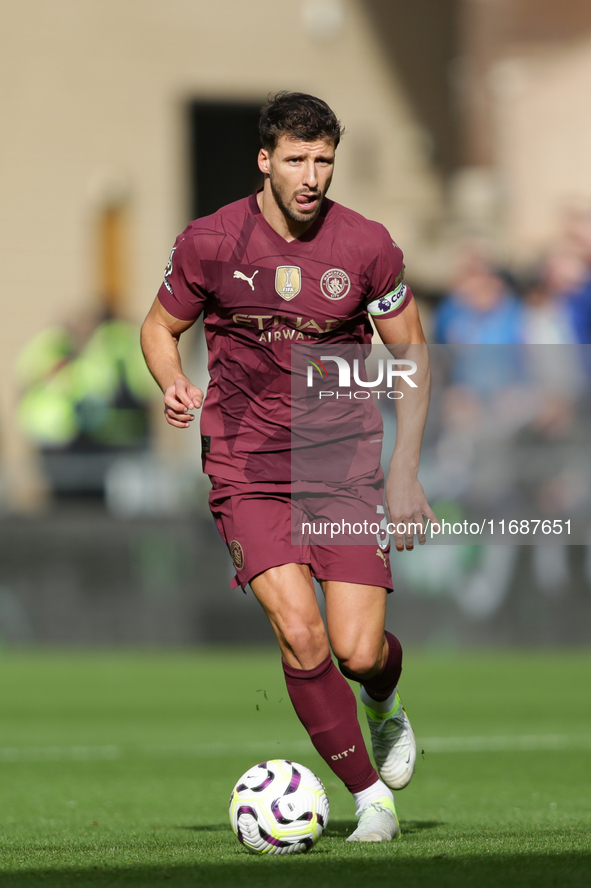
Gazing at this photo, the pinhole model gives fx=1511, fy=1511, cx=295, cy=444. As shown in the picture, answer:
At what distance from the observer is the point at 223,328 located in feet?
17.4

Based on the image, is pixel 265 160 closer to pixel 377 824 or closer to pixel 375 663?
pixel 375 663

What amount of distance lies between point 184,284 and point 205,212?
1955 cm

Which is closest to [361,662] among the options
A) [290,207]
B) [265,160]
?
[290,207]

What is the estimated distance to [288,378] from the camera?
5.23 metres

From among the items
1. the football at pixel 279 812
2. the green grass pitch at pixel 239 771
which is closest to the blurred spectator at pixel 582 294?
the green grass pitch at pixel 239 771

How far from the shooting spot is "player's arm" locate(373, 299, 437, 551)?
16.9 feet

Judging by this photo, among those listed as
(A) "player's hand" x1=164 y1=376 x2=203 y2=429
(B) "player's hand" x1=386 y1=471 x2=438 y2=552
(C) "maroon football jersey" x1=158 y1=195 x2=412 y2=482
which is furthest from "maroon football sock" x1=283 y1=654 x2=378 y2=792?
(A) "player's hand" x1=164 y1=376 x2=203 y2=429

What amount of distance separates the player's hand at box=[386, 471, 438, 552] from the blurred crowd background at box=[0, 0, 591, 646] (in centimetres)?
649

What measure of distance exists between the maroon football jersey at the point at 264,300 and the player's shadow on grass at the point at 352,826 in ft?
4.20

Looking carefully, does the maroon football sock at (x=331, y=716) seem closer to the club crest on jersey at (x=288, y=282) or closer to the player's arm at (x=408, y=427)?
the player's arm at (x=408, y=427)

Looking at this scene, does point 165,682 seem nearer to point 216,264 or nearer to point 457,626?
point 457,626

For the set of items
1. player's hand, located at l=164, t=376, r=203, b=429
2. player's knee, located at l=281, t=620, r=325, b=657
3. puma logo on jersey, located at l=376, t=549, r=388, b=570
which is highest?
player's hand, located at l=164, t=376, r=203, b=429

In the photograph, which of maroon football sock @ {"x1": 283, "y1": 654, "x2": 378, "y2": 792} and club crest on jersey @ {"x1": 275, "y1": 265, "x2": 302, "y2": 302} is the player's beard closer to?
club crest on jersey @ {"x1": 275, "y1": 265, "x2": 302, "y2": 302}

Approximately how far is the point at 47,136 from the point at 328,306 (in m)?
15.8
